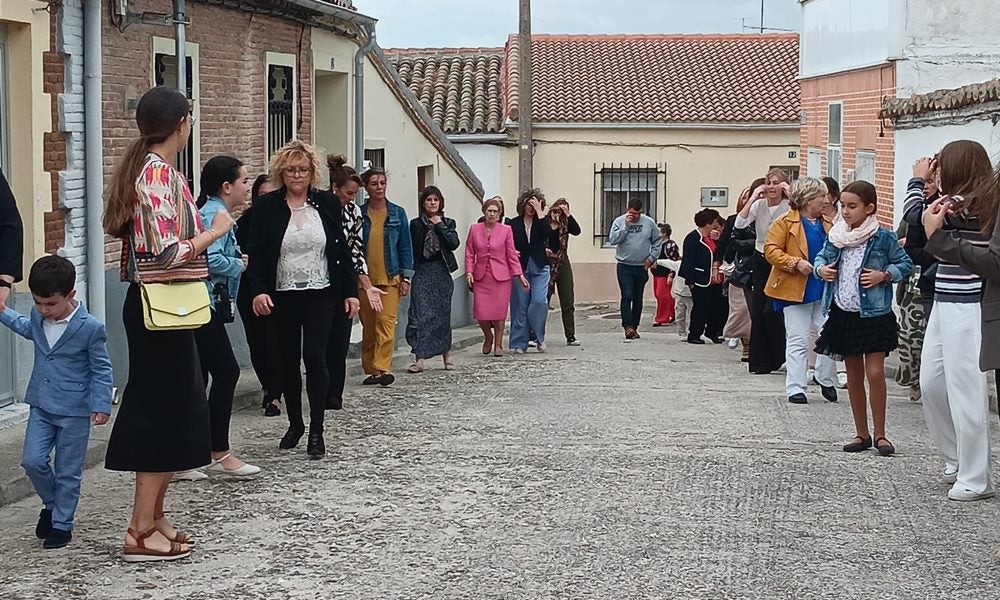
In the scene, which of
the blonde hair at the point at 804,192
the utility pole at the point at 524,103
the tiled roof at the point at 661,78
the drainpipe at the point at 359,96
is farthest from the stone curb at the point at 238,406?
the tiled roof at the point at 661,78

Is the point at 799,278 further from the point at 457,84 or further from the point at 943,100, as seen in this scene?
the point at 457,84

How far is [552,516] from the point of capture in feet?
22.7

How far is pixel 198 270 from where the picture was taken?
241 inches

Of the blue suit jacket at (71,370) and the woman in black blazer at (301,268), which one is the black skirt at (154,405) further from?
the woman in black blazer at (301,268)

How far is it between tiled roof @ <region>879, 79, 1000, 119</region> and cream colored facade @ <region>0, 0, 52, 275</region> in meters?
7.88

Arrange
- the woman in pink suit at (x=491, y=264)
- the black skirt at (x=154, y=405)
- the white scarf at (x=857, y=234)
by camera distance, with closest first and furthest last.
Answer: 1. the black skirt at (x=154, y=405)
2. the white scarf at (x=857, y=234)
3. the woman in pink suit at (x=491, y=264)

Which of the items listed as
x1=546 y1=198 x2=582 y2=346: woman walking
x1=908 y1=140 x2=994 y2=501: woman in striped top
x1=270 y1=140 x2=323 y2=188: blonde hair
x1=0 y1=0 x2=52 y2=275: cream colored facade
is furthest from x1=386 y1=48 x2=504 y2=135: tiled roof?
x1=908 y1=140 x2=994 y2=501: woman in striped top

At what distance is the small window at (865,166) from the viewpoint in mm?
18672

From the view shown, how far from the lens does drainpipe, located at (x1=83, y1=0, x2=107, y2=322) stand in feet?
33.2

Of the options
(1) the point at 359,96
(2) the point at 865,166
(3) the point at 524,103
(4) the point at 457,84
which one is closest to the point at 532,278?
(1) the point at 359,96

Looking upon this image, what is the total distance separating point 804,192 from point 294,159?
14.0 ft

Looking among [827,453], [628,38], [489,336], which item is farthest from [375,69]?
[628,38]

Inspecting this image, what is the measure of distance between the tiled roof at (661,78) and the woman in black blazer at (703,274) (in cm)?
1470

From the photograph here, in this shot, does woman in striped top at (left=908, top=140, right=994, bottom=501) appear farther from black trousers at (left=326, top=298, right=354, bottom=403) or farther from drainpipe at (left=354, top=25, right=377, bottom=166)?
drainpipe at (left=354, top=25, right=377, bottom=166)
